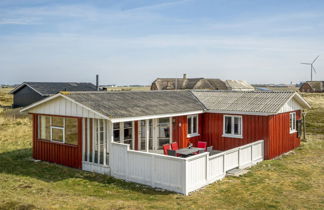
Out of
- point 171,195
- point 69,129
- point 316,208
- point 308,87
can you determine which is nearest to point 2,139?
point 69,129

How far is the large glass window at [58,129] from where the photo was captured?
607 inches

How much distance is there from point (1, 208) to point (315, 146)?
62.8ft

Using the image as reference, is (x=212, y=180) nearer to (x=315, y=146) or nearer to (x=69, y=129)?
(x=69, y=129)

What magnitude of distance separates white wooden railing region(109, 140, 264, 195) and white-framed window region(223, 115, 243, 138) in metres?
3.93

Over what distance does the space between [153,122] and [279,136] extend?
24.0 ft

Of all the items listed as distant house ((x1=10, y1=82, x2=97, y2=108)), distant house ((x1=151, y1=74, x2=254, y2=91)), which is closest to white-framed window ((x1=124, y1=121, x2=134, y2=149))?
distant house ((x1=10, y1=82, x2=97, y2=108))

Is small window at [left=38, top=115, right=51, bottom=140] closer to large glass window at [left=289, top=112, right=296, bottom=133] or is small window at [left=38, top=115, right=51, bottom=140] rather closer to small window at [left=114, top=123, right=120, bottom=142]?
small window at [left=114, top=123, right=120, bottom=142]

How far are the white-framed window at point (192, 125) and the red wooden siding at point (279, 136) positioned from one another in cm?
431

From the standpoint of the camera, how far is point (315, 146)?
21.8 m

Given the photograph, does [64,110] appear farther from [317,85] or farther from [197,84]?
[317,85]

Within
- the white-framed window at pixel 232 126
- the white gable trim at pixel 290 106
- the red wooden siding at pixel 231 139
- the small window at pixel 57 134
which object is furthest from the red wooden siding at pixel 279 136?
the small window at pixel 57 134

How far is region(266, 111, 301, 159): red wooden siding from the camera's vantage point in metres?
17.8

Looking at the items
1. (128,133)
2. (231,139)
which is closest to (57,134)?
(128,133)

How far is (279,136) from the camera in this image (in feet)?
61.6
